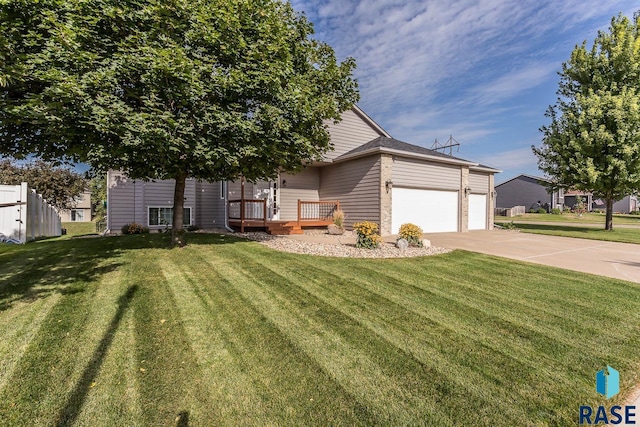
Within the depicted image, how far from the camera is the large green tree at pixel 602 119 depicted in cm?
1405

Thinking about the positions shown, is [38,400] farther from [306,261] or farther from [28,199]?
[28,199]

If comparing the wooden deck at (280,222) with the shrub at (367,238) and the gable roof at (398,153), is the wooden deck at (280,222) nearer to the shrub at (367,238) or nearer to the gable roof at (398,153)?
the gable roof at (398,153)

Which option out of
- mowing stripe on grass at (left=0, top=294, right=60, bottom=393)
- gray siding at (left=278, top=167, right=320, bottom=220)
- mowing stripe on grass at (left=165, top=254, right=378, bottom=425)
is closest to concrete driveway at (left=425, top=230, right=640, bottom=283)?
mowing stripe on grass at (left=165, top=254, right=378, bottom=425)

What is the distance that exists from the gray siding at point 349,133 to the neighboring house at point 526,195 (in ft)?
99.6

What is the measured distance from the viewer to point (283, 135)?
284 inches

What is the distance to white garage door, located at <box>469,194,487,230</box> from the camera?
16.3m

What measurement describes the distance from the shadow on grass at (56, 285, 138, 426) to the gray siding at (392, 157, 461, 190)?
11.0 meters

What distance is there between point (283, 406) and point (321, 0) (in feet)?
38.8

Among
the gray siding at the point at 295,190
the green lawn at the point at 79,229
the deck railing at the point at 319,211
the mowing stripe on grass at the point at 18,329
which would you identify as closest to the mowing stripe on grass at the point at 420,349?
the mowing stripe on grass at the point at 18,329

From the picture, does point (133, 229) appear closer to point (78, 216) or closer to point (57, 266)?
point (57, 266)

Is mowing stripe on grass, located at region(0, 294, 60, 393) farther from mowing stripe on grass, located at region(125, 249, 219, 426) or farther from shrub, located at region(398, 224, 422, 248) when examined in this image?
shrub, located at region(398, 224, 422, 248)

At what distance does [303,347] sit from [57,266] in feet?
18.6

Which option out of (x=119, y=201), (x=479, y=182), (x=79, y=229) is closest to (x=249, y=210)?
(x=119, y=201)

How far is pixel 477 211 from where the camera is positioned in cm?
1659
